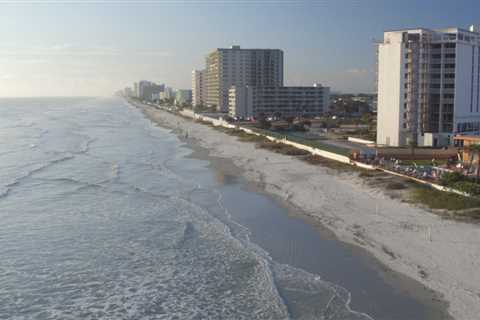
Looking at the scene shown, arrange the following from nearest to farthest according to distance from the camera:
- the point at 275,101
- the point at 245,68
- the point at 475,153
Answer: 1. the point at 475,153
2. the point at 275,101
3. the point at 245,68

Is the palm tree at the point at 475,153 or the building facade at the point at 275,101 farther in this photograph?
the building facade at the point at 275,101

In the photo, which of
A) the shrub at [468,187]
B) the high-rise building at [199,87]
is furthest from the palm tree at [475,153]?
the high-rise building at [199,87]

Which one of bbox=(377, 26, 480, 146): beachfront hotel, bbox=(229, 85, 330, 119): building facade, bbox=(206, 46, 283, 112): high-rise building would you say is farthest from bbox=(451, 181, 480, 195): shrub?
bbox=(206, 46, 283, 112): high-rise building

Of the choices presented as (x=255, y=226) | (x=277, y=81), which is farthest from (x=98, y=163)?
(x=277, y=81)

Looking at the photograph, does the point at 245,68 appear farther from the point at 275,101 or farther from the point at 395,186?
the point at 395,186

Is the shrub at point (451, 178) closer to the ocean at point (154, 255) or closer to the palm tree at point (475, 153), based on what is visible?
the palm tree at point (475, 153)

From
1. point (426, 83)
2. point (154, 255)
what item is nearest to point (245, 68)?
point (426, 83)
